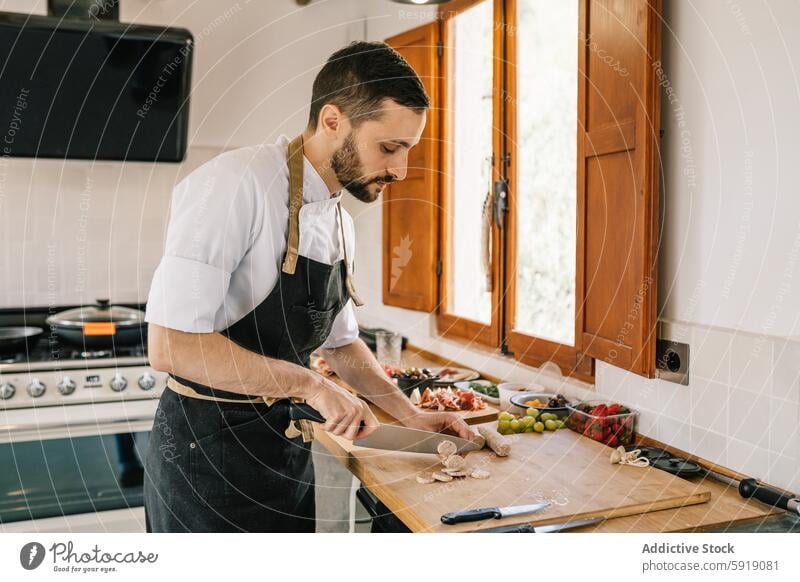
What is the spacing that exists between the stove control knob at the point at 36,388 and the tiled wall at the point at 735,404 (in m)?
1.40

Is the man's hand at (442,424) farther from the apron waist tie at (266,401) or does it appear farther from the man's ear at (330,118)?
the man's ear at (330,118)

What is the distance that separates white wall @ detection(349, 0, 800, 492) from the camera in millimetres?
985

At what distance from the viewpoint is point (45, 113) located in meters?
1.87

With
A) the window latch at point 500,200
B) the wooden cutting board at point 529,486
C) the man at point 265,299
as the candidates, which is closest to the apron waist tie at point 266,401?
the man at point 265,299

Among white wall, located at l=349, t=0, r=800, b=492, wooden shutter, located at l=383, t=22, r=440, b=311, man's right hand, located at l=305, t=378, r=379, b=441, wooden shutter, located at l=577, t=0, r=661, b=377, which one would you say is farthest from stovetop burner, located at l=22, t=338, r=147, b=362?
white wall, located at l=349, t=0, r=800, b=492

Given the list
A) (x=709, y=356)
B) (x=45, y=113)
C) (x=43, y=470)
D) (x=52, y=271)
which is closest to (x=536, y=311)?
(x=709, y=356)

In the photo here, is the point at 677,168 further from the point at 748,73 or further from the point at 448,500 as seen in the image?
the point at 448,500

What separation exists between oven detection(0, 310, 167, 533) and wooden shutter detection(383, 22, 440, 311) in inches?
27.9

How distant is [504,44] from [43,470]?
1496 mm

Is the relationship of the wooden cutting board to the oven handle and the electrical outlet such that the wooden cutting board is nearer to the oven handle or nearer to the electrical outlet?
the electrical outlet

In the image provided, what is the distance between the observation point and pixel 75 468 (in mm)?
1738

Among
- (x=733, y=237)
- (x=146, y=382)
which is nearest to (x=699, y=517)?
(x=733, y=237)

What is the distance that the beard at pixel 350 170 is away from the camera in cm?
110

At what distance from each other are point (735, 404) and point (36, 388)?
5.08ft
